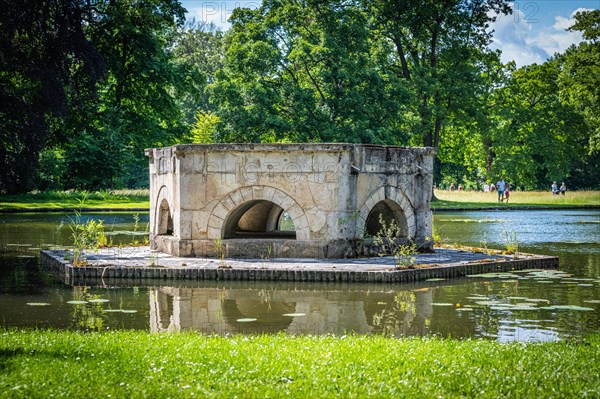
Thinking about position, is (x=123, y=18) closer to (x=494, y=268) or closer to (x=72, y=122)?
(x=72, y=122)

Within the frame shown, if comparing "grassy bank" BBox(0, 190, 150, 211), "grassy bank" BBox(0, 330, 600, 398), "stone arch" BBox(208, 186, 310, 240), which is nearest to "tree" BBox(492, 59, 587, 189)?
"grassy bank" BBox(0, 190, 150, 211)

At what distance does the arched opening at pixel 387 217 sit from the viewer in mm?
17719

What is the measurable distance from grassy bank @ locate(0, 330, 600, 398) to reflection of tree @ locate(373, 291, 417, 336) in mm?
1595

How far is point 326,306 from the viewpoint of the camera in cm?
1205

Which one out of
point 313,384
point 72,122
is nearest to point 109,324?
point 313,384

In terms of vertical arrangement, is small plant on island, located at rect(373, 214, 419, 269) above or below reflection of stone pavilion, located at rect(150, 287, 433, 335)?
above

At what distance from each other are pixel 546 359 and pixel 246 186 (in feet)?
31.1

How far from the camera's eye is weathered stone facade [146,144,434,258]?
1623 cm

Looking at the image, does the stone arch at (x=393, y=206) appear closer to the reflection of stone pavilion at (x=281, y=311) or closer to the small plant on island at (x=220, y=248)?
the small plant on island at (x=220, y=248)

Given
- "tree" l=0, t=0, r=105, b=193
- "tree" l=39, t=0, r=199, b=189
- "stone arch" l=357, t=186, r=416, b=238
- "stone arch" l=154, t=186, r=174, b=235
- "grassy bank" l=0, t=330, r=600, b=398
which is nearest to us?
"grassy bank" l=0, t=330, r=600, b=398

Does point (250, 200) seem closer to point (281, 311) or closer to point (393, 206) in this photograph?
point (393, 206)

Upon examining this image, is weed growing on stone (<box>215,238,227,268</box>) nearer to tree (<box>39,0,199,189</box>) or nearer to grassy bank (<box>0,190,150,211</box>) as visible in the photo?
grassy bank (<box>0,190,150,211</box>)

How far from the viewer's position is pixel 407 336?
9.69 m

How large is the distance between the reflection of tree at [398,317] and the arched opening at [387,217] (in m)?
4.47
